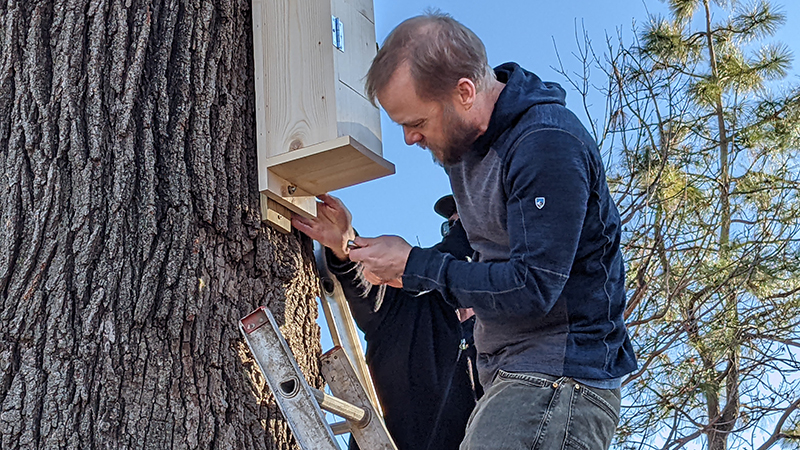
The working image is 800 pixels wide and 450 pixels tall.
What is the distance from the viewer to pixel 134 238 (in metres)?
1.91

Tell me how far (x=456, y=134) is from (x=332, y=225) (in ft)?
2.04

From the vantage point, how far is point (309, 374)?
2.12 metres

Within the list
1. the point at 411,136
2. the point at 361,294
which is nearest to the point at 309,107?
the point at 411,136

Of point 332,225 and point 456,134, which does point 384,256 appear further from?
point 332,225

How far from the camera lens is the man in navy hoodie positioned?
5.49 ft

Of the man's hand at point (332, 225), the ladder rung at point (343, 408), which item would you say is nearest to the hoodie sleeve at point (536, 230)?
the ladder rung at point (343, 408)

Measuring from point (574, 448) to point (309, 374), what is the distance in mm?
698

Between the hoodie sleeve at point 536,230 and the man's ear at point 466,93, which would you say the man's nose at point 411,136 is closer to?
the man's ear at point 466,93

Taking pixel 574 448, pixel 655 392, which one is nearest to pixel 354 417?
pixel 574 448

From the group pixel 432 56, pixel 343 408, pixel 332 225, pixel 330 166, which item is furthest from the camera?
pixel 332 225

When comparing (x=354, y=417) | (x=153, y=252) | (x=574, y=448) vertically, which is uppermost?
(x=153, y=252)

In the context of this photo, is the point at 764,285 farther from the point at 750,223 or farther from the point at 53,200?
the point at 53,200

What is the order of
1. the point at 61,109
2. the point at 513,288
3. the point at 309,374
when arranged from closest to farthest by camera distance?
1. the point at 513,288
2. the point at 61,109
3. the point at 309,374

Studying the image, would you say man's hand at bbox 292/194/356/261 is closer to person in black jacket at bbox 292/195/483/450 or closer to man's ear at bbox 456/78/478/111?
person in black jacket at bbox 292/195/483/450
